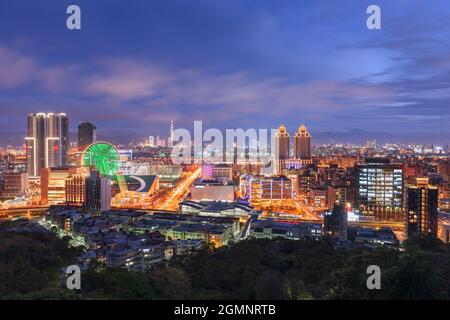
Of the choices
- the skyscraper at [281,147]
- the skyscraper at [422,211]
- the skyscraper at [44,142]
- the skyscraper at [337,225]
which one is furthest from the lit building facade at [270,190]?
the skyscraper at [44,142]

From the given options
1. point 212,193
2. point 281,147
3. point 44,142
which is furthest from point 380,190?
point 44,142

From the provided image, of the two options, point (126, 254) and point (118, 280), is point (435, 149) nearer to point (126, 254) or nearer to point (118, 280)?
point (126, 254)

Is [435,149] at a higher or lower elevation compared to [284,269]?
higher

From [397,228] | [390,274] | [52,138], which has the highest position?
[52,138]

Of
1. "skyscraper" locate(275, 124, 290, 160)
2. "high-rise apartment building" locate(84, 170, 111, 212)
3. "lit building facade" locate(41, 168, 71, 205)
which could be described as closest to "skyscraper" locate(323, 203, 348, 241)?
"high-rise apartment building" locate(84, 170, 111, 212)

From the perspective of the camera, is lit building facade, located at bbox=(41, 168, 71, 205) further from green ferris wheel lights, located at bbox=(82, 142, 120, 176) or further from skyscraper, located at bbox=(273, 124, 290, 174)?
skyscraper, located at bbox=(273, 124, 290, 174)

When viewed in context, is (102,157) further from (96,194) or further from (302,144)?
(302,144)

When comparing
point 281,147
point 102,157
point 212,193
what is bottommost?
point 212,193
